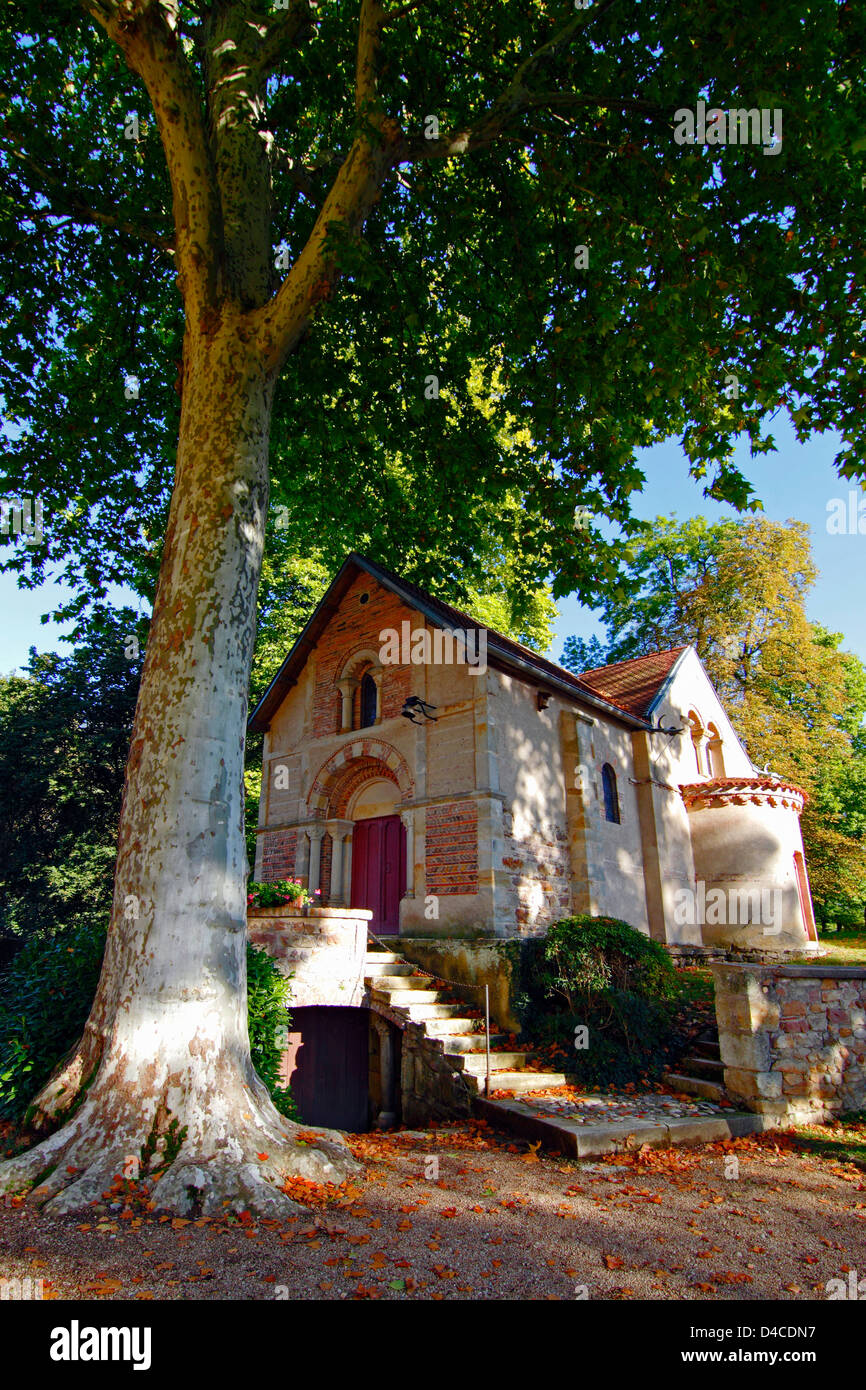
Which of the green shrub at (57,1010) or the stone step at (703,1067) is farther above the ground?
the green shrub at (57,1010)

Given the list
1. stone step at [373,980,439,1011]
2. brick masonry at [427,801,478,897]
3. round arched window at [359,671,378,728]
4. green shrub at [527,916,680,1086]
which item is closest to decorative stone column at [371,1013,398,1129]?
stone step at [373,980,439,1011]

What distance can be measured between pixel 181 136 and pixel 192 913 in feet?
23.7

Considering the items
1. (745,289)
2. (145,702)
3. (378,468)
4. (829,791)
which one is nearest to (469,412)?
(378,468)

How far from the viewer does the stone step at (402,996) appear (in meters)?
10.4

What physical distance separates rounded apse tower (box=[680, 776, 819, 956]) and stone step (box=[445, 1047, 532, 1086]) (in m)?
8.81

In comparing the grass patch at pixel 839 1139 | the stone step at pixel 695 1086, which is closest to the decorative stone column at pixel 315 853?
the stone step at pixel 695 1086

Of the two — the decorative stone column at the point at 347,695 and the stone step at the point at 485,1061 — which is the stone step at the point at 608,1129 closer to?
the stone step at the point at 485,1061

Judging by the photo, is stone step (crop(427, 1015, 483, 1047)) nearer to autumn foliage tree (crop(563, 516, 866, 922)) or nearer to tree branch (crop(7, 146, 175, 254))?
tree branch (crop(7, 146, 175, 254))

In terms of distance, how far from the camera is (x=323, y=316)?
10.8 meters

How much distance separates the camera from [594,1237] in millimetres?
4738

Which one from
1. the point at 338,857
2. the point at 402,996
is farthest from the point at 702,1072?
the point at 338,857

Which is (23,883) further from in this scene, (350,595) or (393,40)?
(393,40)

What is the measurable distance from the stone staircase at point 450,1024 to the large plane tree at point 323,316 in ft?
12.6

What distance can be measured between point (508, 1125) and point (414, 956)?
4.00 metres
